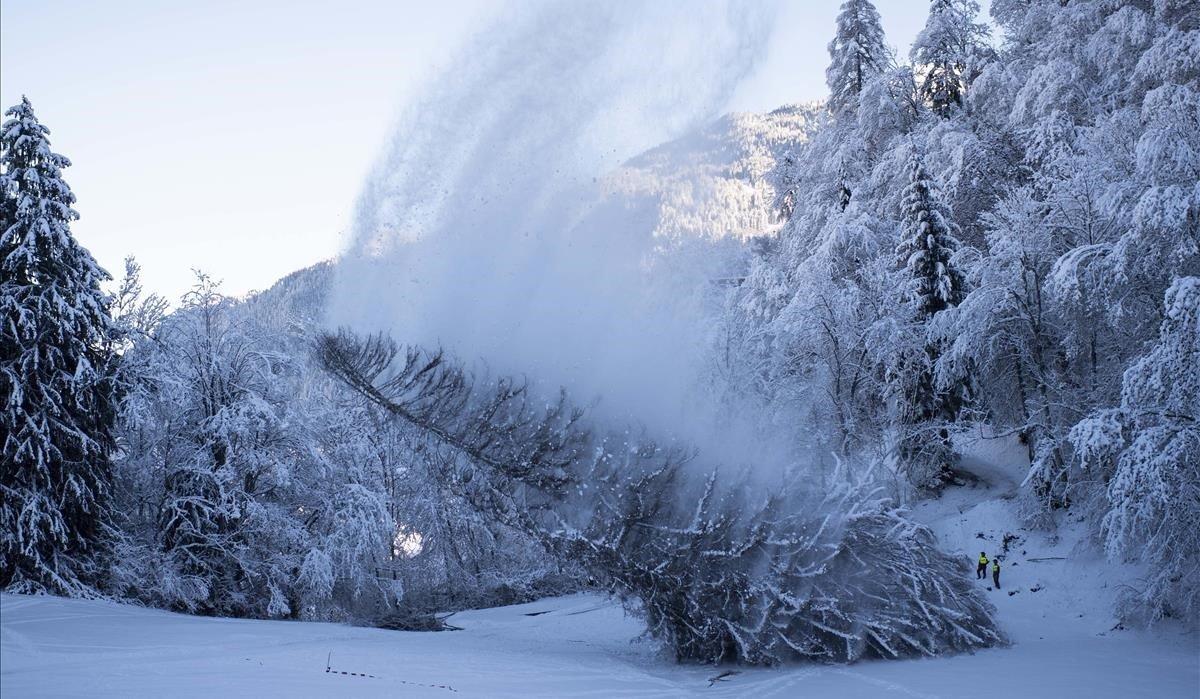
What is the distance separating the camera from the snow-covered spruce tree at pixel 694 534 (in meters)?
9.13

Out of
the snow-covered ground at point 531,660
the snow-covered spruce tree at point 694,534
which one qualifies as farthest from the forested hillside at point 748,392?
the snow-covered ground at point 531,660

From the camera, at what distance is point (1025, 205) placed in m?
20.0

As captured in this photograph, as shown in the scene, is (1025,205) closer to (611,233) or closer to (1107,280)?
(1107,280)

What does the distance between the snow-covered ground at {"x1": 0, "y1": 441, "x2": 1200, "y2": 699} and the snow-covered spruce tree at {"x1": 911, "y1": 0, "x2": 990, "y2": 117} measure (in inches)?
736

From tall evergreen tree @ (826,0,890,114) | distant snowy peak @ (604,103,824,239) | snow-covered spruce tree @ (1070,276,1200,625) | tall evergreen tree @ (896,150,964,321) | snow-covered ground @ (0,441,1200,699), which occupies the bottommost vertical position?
snow-covered ground @ (0,441,1200,699)

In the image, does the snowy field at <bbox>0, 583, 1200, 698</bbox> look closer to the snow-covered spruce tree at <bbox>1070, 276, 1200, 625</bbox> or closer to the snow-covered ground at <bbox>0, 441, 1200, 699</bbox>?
the snow-covered ground at <bbox>0, 441, 1200, 699</bbox>

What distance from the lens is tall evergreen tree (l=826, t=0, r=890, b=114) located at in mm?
29281

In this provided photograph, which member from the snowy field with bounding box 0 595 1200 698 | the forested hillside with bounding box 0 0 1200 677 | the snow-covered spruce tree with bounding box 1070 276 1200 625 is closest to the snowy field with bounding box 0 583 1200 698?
the snowy field with bounding box 0 595 1200 698

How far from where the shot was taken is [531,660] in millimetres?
10227

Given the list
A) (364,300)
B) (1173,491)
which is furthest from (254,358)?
(1173,491)

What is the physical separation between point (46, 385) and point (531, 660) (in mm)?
11357

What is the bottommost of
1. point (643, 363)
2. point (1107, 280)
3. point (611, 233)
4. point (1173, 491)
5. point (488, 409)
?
point (1173, 491)

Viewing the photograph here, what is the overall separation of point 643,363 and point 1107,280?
1192cm

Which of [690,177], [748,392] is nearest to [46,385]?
[690,177]
